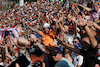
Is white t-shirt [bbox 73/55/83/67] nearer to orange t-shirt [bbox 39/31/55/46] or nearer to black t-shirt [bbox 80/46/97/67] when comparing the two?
black t-shirt [bbox 80/46/97/67]

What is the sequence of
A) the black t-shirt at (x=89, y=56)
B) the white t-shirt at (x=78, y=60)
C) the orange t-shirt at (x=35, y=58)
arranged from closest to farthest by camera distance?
the black t-shirt at (x=89, y=56)
the white t-shirt at (x=78, y=60)
the orange t-shirt at (x=35, y=58)

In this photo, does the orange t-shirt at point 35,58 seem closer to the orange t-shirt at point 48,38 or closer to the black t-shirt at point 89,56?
the orange t-shirt at point 48,38

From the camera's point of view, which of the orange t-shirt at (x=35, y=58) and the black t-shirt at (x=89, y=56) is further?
the orange t-shirt at (x=35, y=58)

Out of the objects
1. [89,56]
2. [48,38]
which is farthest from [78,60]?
[48,38]

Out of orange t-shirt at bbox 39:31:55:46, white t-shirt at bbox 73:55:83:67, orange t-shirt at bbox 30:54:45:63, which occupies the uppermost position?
orange t-shirt at bbox 39:31:55:46

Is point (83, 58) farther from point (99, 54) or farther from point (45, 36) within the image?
point (45, 36)

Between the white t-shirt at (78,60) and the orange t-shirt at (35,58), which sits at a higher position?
the orange t-shirt at (35,58)

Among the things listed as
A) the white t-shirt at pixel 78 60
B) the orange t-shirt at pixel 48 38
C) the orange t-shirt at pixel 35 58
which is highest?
the orange t-shirt at pixel 48 38

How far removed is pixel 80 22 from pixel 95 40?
0.47 meters

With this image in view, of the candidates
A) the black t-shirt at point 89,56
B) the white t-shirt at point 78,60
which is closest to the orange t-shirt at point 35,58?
the white t-shirt at point 78,60

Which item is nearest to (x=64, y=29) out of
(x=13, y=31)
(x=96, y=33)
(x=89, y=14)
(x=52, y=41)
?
(x=52, y=41)

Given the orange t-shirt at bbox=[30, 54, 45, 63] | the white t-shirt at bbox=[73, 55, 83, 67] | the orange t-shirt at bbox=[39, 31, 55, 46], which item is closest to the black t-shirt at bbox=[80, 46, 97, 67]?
the white t-shirt at bbox=[73, 55, 83, 67]

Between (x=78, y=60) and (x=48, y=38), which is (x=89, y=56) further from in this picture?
(x=48, y=38)

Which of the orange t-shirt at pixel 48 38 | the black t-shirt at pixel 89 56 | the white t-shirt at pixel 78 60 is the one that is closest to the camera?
the black t-shirt at pixel 89 56
